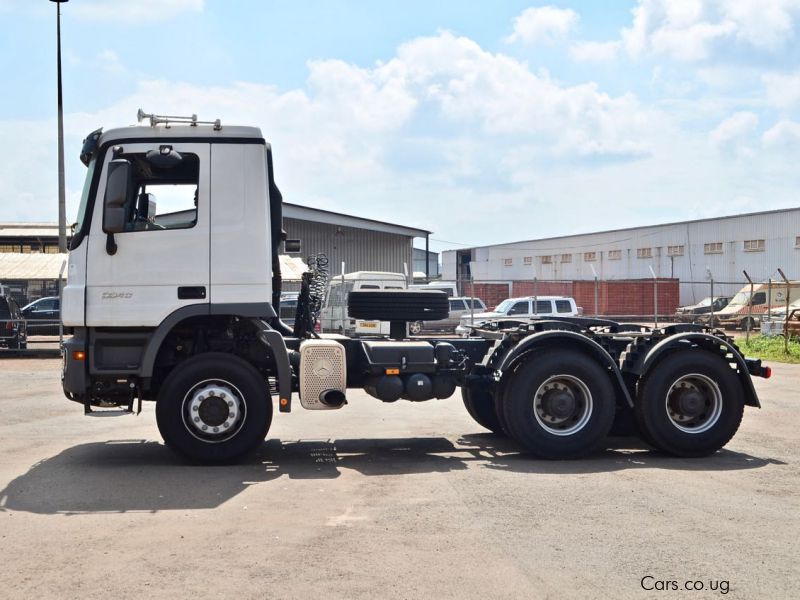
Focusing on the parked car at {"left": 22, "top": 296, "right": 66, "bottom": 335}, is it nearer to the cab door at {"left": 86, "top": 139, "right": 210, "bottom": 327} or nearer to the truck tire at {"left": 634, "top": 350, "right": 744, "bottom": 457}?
the cab door at {"left": 86, "top": 139, "right": 210, "bottom": 327}

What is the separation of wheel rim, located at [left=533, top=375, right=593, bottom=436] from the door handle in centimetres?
364

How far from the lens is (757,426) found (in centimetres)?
1197

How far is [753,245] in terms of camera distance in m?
50.8

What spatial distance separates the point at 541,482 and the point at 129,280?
445cm

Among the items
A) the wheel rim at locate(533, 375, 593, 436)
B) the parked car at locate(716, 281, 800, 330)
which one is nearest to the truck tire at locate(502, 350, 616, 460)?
the wheel rim at locate(533, 375, 593, 436)

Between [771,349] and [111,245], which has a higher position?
[111,245]

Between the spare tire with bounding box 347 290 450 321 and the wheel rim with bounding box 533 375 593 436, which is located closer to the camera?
the wheel rim with bounding box 533 375 593 436

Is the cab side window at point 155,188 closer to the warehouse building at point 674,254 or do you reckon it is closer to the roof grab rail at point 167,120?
the roof grab rail at point 167,120

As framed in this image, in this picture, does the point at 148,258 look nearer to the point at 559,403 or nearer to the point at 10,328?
the point at 559,403

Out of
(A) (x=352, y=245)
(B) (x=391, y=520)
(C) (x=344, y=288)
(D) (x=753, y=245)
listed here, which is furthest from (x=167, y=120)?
(D) (x=753, y=245)

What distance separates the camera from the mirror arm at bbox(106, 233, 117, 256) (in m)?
8.62

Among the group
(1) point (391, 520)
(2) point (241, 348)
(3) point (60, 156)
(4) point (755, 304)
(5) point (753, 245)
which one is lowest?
(1) point (391, 520)

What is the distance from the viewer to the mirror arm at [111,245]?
8625mm

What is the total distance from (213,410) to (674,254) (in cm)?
5131
